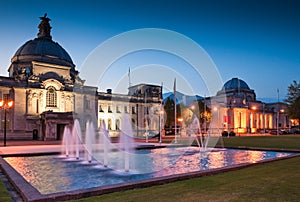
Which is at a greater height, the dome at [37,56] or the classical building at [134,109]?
the dome at [37,56]

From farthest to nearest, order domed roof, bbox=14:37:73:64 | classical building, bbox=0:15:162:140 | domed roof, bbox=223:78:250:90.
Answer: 1. domed roof, bbox=223:78:250:90
2. domed roof, bbox=14:37:73:64
3. classical building, bbox=0:15:162:140

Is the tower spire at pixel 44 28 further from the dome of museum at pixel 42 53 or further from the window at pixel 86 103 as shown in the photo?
the window at pixel 86 103

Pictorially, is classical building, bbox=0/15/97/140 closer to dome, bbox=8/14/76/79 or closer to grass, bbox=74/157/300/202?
dome, bbox=8/14/76/79

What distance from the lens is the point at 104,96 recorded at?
7169 cm

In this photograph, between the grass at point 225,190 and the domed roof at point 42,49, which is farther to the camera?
the domed roof at point 42,49

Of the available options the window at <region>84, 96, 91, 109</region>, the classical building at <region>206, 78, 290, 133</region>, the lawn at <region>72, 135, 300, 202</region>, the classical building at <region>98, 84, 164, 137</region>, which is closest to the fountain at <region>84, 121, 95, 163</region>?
the lawn at <region>72, 135, 300, 202</region>

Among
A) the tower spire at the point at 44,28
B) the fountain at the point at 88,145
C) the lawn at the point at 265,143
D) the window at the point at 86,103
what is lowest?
the lawn at the point at 265,143

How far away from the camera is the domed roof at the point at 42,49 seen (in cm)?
6134

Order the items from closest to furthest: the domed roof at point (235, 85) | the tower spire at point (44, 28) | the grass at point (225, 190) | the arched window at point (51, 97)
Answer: the grass at point (225, 190) < the arched window at point (51, 97) < the tower spire at point (44, 28) < the domed roof at point (235, 85)

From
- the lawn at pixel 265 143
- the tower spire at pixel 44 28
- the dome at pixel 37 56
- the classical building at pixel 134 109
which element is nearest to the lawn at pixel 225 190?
the lawn at pixel 265 143

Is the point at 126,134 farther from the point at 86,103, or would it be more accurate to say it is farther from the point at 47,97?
the point at 86,103

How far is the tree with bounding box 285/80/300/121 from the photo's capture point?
6153 cm

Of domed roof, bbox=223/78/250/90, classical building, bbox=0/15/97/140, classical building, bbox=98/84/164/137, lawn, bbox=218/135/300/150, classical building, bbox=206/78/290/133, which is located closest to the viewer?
lawn, bbox=218/135/300/150

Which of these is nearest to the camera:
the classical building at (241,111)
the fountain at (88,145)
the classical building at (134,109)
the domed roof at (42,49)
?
the fountain at (88,145)
